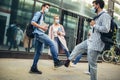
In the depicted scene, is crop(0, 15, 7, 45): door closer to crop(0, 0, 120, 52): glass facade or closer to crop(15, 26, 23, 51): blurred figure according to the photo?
crop(0, 0, 120, 52): glass facade

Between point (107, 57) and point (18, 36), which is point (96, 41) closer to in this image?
point (18, 36)

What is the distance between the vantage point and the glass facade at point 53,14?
9.16 meters

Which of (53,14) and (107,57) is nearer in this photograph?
A: (53,14)

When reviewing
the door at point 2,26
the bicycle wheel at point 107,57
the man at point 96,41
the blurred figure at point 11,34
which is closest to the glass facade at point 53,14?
the door at point 2,26

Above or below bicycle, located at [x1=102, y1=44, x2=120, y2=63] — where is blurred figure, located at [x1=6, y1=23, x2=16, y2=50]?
above

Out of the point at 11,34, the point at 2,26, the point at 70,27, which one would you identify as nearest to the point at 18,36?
the point at 11,34

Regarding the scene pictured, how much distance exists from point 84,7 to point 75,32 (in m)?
1.55

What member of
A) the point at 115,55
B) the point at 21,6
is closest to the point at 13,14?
the point at 21,6

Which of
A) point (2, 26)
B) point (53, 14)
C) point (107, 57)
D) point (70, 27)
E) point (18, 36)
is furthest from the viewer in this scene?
point (107, 57)

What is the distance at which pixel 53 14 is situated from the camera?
11414 mm

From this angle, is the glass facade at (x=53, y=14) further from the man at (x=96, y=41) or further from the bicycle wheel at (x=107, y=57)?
the man at (x=96, y=41)

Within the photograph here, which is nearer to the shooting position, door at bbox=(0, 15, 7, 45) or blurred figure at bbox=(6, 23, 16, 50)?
door at bbox=(0, 15, 7, 45)

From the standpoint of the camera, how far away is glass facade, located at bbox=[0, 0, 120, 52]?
30.1 feet

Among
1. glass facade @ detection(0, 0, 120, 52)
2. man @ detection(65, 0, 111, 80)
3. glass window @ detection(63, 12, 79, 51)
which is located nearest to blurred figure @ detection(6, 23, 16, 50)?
glass facade @ detection(0, 0, 120, 52)
